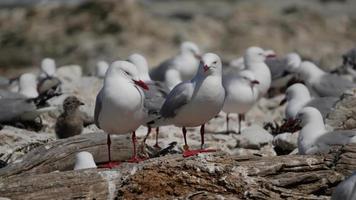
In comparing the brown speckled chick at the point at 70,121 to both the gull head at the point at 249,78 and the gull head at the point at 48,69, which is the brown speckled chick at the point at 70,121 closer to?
the gull head at the point at 249,78

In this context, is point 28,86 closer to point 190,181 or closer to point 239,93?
point 239,93

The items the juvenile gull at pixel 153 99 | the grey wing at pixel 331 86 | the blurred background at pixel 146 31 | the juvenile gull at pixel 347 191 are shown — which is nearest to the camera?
the juvenile gull at pixel 347 191

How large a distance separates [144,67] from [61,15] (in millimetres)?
18747

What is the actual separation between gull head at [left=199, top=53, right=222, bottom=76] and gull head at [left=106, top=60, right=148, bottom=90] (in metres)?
0.59

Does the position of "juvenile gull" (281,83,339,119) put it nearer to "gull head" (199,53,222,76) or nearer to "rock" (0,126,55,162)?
"gull head" (199,53,222,76)

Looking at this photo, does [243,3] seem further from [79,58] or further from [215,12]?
[79,58]

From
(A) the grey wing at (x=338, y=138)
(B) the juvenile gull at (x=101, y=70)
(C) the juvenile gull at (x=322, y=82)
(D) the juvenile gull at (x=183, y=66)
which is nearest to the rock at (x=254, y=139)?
(A) the grey wing at (x=338, y=138)

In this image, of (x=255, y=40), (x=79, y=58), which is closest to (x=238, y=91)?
(x=79, y=58)

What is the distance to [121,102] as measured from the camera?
29.5 ft

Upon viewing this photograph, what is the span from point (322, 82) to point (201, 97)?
562cm

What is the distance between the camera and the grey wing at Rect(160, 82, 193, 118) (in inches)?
372

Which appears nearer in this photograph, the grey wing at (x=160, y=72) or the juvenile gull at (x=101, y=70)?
the grey wing at (x=160, y=72)

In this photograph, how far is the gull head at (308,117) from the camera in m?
10.3

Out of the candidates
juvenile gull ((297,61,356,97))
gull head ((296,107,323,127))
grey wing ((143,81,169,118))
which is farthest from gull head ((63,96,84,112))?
juvenile gull ((297,61,356,97))
